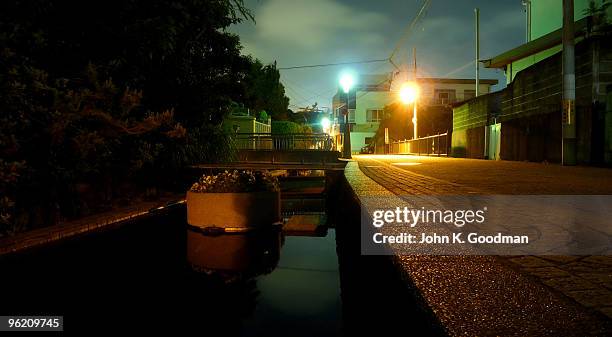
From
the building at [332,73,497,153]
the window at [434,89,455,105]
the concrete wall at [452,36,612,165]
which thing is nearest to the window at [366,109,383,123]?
the building at [332,73,497,153]

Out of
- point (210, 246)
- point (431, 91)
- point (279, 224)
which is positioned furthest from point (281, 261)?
point (431, 91)

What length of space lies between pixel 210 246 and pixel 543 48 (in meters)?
21.0

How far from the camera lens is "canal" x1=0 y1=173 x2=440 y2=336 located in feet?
15.3

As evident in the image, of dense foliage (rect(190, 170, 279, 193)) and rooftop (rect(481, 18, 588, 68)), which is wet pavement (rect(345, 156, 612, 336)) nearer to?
dense foliage (rect(190, 170, 279, 193))

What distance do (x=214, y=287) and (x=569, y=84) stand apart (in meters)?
12.0

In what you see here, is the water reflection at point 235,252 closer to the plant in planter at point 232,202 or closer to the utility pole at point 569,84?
the plant in planter at point 232,202

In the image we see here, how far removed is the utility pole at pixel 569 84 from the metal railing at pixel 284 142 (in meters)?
12.6

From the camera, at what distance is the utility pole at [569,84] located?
12.3m

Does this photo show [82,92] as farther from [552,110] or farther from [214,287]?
[552,110]

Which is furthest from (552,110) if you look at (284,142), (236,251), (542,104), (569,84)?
(284,142)

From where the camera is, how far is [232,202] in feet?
29.0

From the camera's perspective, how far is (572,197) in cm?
573
